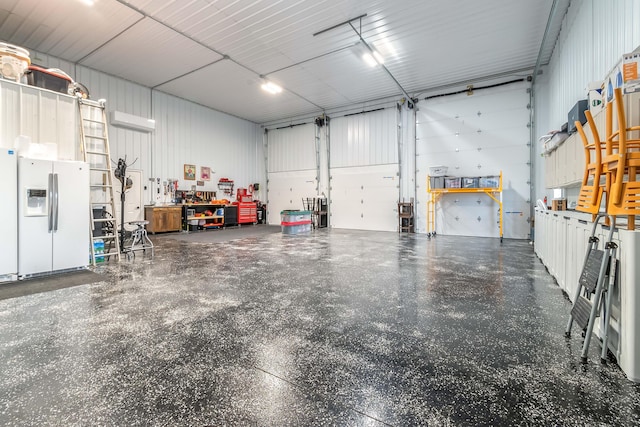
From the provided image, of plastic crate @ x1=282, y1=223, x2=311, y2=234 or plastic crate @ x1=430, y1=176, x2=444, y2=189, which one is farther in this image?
plastic crate @ x1=282, y1=223, x2=311, y2=234

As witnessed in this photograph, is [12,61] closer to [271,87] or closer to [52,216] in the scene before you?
[52,216]

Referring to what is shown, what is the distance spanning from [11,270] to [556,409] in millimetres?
5863

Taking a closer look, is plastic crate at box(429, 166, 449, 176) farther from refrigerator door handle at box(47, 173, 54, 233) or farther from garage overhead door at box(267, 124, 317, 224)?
refrigerator door handle at box(47, 173, 54, 233)

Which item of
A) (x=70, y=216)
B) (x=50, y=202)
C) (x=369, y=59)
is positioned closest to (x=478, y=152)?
(x=369, y=59)

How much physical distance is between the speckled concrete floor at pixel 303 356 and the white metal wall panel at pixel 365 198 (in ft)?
22.4

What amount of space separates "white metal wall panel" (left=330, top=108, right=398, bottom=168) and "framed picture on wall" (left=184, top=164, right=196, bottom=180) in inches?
210

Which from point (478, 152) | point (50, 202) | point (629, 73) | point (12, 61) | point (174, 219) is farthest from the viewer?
point (174, 219)

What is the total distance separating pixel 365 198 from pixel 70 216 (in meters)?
8.62

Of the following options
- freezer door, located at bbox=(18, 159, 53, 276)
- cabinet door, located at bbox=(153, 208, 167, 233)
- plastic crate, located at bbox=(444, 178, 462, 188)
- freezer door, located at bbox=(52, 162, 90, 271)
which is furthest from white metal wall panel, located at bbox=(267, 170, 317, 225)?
freezer door, located at bbox=(18, 159, 53, 276)

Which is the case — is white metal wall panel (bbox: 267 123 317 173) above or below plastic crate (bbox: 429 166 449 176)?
above

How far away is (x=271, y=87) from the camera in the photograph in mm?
9195

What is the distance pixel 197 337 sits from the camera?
2.19m

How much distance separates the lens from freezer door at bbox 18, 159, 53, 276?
3.95 metres

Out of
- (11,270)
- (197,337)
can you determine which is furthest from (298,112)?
(197,337)
